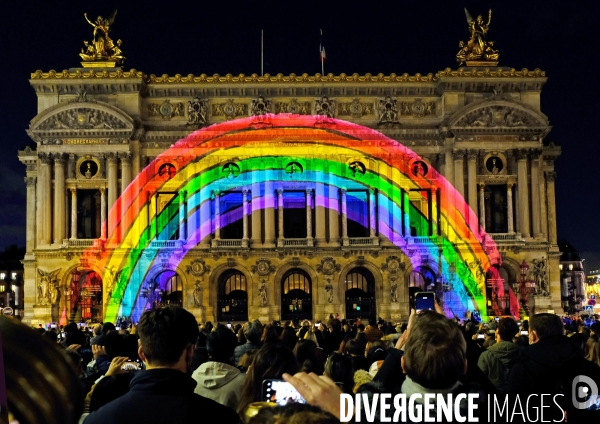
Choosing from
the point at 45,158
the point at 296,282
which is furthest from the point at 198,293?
the point at 45,158

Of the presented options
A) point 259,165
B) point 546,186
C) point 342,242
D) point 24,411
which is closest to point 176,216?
point 259,165

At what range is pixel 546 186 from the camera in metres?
79.4

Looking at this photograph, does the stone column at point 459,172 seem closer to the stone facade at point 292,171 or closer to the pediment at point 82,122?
the stone facade at point 292,171

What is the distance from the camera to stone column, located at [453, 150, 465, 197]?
72250mm

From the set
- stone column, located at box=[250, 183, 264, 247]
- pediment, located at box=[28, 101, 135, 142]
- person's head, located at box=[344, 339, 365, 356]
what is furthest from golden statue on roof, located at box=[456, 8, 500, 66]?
person's head, located at box=[344, 339, 365, 356]

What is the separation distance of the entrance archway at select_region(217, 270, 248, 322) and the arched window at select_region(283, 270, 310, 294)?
11.3 feet

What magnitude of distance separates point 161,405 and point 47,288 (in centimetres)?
6708

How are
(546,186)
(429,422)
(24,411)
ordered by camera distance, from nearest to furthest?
1. (24,411)
2. (429,422)
3. (546,186)

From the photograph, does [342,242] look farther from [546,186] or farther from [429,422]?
[429,422]

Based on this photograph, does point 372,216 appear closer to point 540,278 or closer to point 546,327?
point 540,278

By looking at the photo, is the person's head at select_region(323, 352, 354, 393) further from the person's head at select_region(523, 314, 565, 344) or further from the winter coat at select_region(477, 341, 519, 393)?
the winter coat at select_region(477, 341, 519, 393)

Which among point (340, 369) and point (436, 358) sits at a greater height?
point (436, 358)

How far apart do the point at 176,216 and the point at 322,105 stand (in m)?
15.3

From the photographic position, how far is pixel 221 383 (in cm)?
1087
